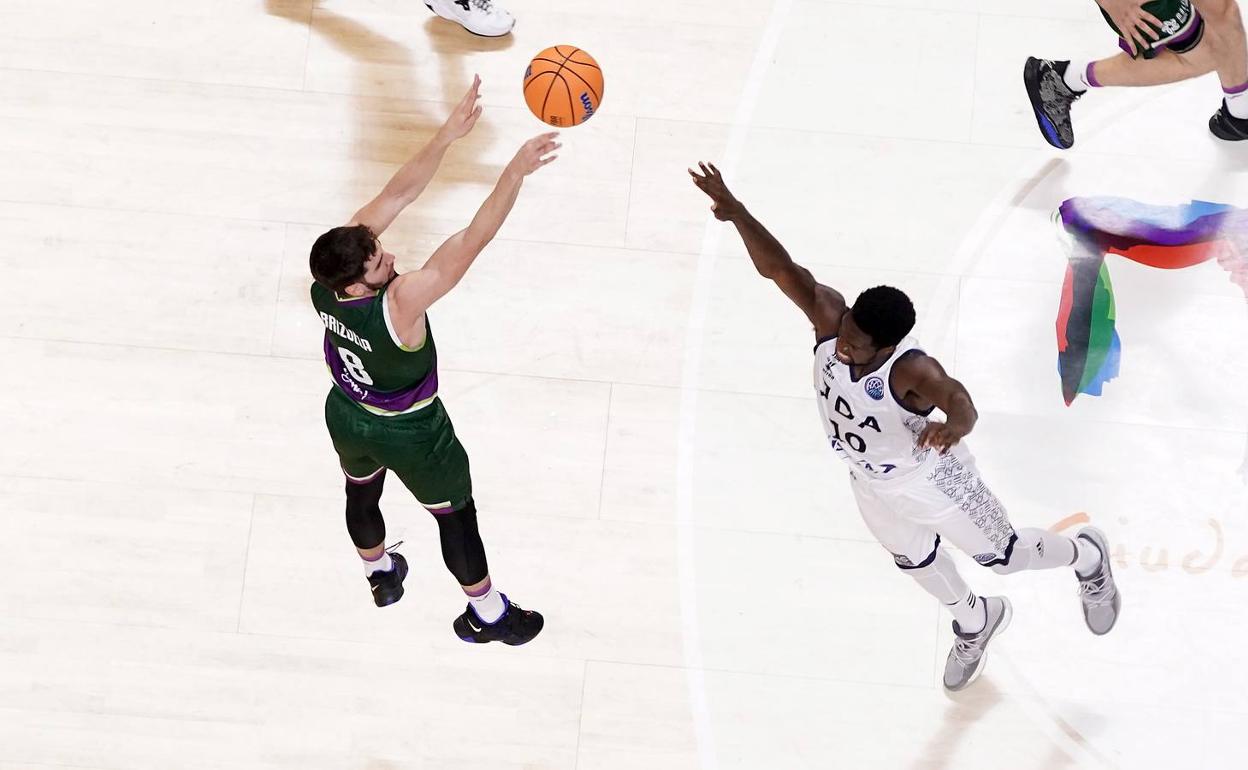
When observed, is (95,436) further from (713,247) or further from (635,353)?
(713,247)

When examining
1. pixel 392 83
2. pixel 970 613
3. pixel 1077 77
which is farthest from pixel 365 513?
pixel 1077 77

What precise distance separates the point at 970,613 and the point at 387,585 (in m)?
2.46

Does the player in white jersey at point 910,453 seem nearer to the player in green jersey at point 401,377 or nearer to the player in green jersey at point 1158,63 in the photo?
the player in green jersey at point 401,377

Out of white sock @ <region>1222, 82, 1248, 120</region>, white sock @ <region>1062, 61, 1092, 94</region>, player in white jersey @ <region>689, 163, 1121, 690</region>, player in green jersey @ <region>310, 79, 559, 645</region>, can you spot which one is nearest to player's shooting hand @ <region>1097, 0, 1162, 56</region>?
white sock @ <region>1062, 61, 1092, 94</region>

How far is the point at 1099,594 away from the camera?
5031 mm

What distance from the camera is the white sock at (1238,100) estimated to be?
5441 mm

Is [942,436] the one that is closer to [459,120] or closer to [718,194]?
[718,194]

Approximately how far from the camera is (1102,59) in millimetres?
5582

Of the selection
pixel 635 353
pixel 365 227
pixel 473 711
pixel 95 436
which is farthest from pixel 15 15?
pixel 473 711

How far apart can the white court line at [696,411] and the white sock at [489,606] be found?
815mm

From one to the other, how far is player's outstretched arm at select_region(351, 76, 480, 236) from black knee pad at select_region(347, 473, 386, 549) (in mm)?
1043

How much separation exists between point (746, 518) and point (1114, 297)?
2059mm

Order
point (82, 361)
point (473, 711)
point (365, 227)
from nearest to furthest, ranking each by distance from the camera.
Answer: point (365, 227), point (473, 711), point (82, 361)

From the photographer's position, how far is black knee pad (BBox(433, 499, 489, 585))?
462cm
